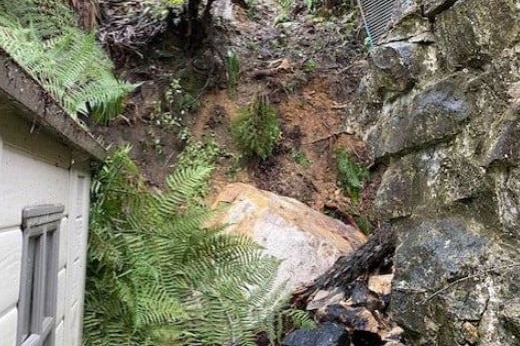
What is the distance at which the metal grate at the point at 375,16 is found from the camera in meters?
4.74

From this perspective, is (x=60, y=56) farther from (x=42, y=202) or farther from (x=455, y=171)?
(x=455, y=171)

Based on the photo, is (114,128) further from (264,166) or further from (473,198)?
(473,198)

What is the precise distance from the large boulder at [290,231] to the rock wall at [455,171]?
1588mm

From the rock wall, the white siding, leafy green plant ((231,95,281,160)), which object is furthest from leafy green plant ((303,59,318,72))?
the white siding

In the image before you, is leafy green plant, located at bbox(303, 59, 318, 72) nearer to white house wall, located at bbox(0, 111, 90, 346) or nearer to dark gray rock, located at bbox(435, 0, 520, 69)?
white house wall, located at bbox(0, 111, 90, 346)

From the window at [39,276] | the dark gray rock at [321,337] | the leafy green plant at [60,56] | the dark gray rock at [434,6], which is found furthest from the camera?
the dark gray rock at [321,337]

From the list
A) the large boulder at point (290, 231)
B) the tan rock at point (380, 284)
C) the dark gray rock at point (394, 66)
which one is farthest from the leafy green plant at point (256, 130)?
the dark gray rock at point (394, 66)

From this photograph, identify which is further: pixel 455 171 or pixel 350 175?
pixel 350 175

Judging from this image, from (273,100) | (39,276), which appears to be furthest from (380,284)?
(273,100)

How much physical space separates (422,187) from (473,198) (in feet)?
0.74

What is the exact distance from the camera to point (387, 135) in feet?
6.41

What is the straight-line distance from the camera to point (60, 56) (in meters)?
2.42

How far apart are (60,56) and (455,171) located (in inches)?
69.4

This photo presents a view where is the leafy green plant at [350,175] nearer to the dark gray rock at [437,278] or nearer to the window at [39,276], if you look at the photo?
the dark gray rock at [437,278]
